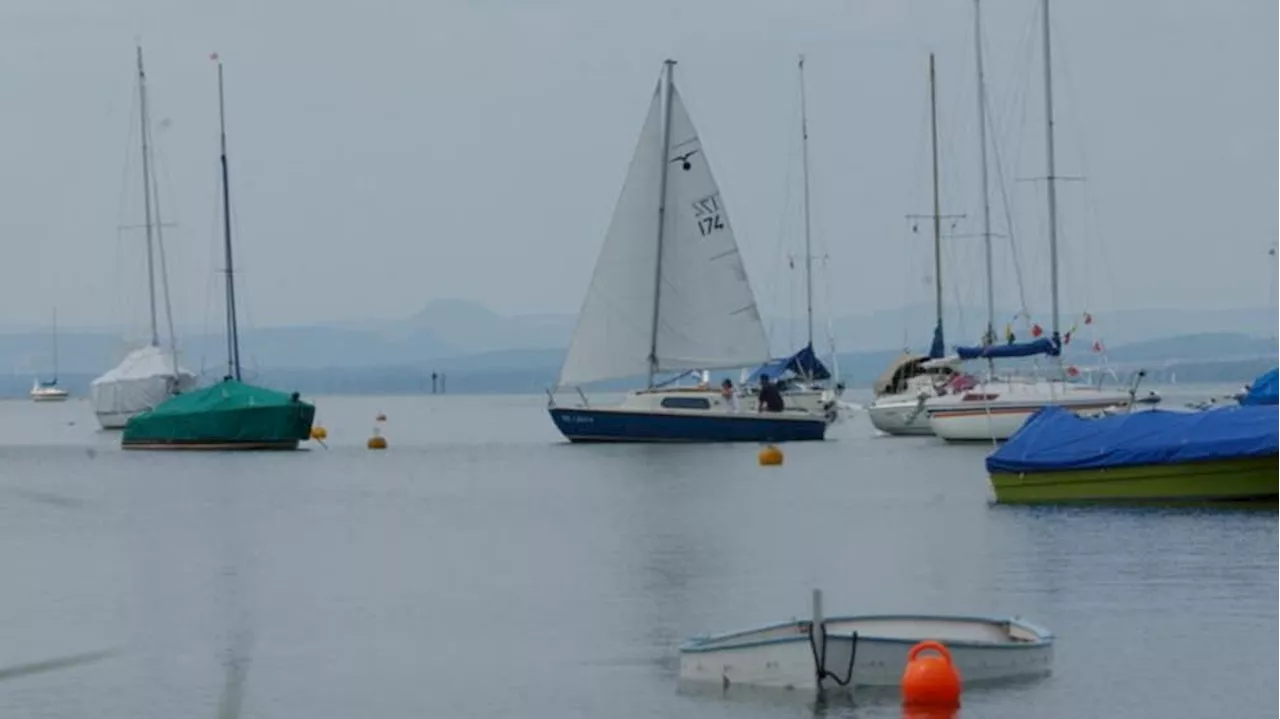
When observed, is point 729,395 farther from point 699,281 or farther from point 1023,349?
point 1023,349

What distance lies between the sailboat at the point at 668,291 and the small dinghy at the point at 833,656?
178 feet

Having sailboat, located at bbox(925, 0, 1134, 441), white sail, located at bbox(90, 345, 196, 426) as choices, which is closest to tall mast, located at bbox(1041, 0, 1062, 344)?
sailboat, located at bbox(925, 0, 1134, 441)

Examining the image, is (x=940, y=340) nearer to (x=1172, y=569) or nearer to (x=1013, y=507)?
(x=1013, y=507)

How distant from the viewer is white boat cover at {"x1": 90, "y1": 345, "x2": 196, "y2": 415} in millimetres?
107188

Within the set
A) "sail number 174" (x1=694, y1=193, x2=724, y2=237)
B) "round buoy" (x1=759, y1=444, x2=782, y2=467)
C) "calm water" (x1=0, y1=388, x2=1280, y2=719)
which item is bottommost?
"round buoy" (x1=759, y1=444, x2=782, y2=467)

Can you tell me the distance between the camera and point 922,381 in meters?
95.6

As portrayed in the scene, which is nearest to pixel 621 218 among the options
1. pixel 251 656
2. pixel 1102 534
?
pixel 1102 534

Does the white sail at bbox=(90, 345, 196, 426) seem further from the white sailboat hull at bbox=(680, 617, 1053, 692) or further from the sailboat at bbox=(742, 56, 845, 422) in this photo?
the white sailboat hull at bbox=(680, 617, 1053, 692)

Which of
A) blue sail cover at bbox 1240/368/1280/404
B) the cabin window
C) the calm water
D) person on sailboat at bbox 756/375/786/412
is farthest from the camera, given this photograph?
person on sailboat at bbox 756/375/786/412

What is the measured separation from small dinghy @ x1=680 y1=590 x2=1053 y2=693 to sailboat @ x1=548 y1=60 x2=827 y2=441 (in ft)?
178

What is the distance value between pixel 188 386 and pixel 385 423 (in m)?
49.4

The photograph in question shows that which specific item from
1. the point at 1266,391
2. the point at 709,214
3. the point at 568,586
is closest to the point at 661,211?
the point at 709,214

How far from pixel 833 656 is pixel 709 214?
190 feet

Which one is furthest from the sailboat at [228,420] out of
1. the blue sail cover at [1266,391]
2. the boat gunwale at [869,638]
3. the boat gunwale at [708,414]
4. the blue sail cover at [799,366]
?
the boat gunwale at [869,638]
